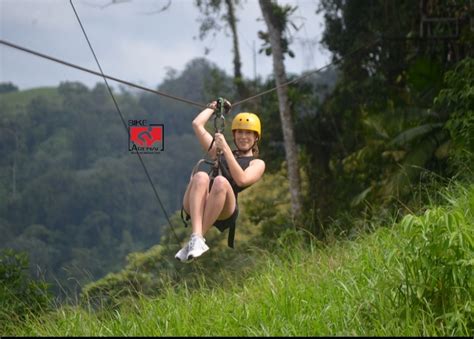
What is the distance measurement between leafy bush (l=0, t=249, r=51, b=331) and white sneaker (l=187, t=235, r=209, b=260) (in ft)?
11.9

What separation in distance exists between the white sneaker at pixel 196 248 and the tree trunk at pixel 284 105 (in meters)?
8.53

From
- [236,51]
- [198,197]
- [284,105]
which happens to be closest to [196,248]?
[198,197]

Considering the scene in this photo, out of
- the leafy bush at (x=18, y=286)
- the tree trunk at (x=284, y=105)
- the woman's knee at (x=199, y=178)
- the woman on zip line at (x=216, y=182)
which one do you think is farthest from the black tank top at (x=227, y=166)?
the tree trunk at (x=284, y=105)

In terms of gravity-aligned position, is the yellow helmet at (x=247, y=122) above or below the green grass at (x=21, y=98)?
below

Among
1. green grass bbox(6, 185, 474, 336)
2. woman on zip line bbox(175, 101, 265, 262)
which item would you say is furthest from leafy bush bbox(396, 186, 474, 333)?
woman on zip line bbox(175, 101, 265, 262)

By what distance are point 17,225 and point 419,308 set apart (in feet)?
91.4

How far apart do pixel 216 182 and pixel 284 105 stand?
858 centimetres

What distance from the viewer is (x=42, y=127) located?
1399 inches

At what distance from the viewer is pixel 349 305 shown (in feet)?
18.0

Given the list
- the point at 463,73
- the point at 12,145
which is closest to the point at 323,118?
the point at 463,73

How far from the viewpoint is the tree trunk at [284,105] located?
14.0 m

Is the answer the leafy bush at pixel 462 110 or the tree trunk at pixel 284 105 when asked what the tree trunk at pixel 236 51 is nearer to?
the tree trunk at pixel 284 105

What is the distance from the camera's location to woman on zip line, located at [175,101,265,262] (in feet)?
18.2

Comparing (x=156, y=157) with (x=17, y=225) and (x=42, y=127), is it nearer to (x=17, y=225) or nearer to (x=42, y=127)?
(x=42, y=127)
